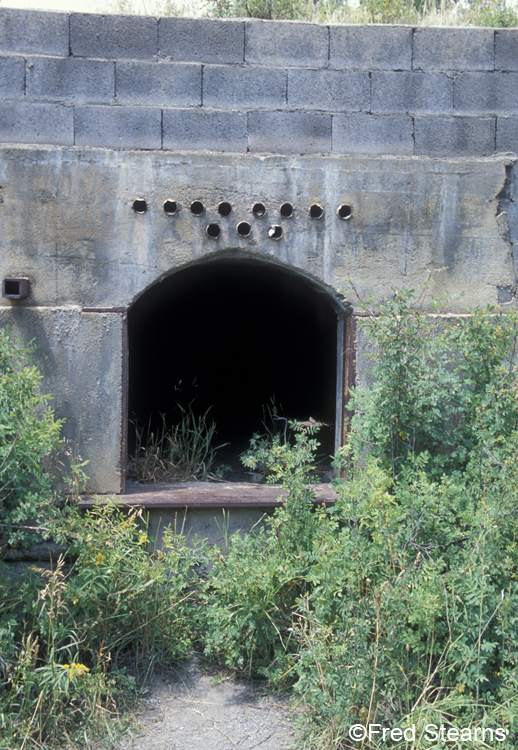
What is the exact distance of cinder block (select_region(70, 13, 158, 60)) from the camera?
12.6 ft

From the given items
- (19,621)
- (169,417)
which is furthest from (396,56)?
(169,417)

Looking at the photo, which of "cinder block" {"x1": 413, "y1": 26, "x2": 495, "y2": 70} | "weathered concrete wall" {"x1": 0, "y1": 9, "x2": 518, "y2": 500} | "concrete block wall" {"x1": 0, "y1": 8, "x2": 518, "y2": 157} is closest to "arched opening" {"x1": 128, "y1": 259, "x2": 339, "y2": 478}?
"weathered concrete wall" {"x1": 0, "y1": 9, "x2": 518, "y2": 500}

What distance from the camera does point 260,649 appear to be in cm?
338

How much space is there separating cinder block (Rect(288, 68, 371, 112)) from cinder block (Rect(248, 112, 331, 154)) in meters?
0.07

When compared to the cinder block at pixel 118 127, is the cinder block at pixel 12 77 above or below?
above

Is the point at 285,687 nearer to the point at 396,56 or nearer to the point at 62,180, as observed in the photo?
the point at 62,180

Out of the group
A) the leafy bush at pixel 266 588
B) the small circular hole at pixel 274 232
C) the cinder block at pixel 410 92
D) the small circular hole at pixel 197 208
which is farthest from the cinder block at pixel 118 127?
the leafy bush at pixel 266 588

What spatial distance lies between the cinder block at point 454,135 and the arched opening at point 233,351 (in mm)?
2072

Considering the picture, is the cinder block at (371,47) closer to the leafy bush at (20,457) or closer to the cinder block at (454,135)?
the cinder block at (454,135)

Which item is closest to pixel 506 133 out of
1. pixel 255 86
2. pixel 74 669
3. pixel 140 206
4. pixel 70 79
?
pixel 255 86

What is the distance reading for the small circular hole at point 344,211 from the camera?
3.96 metres

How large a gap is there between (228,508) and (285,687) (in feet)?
3.38

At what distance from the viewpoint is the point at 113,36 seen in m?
3.84

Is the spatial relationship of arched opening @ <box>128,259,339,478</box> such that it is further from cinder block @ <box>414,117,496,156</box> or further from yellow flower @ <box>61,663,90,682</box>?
yellow flower @ <box>61,663,90,682</box>
